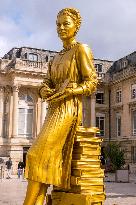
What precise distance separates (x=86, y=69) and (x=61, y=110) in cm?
80

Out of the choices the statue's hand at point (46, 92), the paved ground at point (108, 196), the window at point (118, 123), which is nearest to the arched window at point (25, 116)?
the window at point (118, 123)

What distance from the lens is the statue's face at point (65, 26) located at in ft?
21.2

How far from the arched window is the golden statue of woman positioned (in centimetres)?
4285

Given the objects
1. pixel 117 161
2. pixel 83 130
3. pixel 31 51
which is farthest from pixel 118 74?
pixel 83 130

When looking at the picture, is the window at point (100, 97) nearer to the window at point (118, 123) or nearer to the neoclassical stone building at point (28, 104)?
the neoclassical stone building at point (28, 104)

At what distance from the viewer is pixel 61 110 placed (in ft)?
20.3

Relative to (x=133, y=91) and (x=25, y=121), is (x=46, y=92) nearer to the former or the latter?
(x=133, y=91)

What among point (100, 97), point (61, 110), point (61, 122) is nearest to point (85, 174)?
point (61, 122)

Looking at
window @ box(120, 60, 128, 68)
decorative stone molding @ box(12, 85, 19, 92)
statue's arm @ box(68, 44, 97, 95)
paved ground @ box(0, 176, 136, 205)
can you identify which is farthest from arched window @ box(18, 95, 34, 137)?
statue's arm @ box(68, 44, 97, 95)

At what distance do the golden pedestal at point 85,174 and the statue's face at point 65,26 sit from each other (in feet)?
5.33

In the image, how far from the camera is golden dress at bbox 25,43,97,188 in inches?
230

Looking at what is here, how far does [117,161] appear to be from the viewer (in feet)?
133

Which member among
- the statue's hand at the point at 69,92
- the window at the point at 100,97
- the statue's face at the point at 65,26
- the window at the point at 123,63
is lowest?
the statue's hand at the point at 69,92

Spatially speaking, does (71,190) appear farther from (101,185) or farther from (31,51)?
(31,51)
